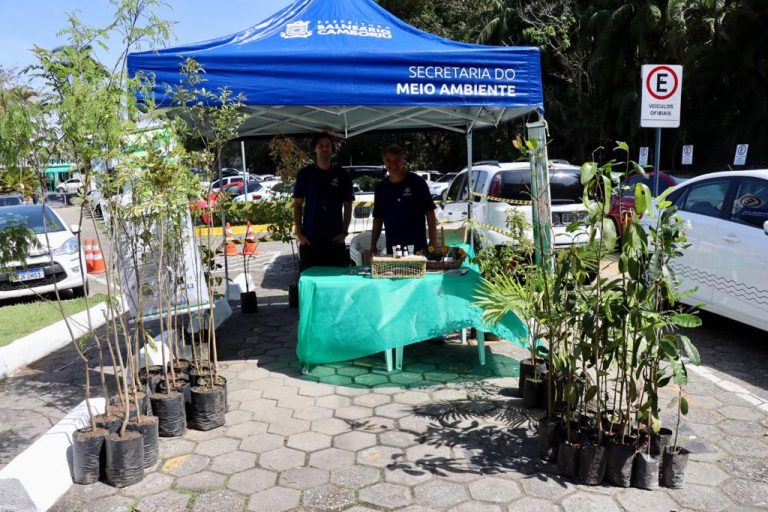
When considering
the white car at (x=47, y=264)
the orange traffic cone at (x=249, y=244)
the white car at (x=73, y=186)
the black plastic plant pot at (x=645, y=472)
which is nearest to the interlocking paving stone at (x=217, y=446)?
the white car at (x=73, y=186)

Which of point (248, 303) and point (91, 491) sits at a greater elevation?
point (248, 303)

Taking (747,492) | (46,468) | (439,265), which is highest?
(439,265)

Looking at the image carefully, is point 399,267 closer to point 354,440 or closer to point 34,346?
point 354,440

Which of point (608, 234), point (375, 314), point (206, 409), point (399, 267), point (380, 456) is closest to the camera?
point (608, 234)

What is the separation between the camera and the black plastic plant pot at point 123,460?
333 cm

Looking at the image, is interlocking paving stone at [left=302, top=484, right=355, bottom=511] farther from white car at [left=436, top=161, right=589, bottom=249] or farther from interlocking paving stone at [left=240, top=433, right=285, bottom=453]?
white car at [left=436, top=161, right=589, bottom=249]

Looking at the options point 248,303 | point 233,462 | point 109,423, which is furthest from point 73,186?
point 248,303

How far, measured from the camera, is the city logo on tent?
198 inches

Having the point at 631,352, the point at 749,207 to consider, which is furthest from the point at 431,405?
the point at 749,207

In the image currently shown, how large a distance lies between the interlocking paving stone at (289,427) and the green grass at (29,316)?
3.22m

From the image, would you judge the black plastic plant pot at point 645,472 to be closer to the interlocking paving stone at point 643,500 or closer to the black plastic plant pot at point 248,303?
the interlocking paving stone at point 643,500

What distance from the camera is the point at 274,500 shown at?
3.19m

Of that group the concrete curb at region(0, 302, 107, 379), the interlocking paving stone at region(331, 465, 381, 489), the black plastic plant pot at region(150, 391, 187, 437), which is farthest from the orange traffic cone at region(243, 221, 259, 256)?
the interlocking paving stone at region(331, 465, 381, 489)

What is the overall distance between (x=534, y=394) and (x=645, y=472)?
1110mm
